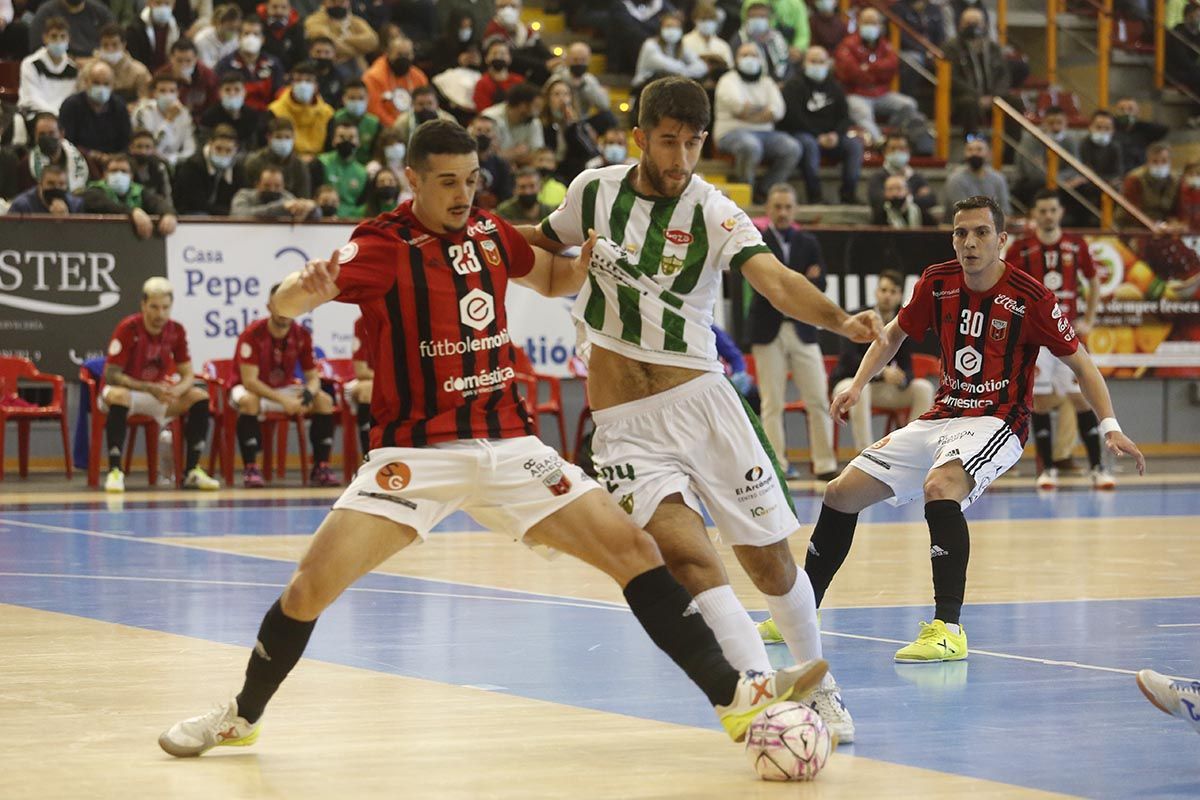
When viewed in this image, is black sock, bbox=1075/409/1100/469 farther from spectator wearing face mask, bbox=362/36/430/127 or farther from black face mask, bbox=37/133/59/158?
black face mask, bbox=37/133/59/158

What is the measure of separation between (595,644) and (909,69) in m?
18.1

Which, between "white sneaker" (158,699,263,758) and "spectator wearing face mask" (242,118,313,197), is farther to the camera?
"spectator wearing face mask" (242,118,313,197)

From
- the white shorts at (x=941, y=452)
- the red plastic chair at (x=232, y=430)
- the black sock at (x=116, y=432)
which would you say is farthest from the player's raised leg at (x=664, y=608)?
the red plastic chair at (x=232, y=430)

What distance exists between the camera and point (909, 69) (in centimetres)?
2448

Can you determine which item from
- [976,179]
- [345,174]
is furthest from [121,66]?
[976,179]

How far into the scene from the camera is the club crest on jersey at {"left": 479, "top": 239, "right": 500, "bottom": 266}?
560 cm

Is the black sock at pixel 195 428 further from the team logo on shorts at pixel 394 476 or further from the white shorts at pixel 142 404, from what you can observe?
the team logo on shorts at pixel 394 476

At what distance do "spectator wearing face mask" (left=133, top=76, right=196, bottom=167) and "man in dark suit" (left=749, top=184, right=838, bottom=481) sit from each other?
587 cm

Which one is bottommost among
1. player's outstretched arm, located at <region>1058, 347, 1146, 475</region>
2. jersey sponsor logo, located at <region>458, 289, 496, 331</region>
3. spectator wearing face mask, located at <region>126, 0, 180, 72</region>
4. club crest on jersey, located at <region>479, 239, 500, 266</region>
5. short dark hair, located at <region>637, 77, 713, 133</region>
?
player's outstretched arm, located at <region>1058, 347, 1146, 475</region>

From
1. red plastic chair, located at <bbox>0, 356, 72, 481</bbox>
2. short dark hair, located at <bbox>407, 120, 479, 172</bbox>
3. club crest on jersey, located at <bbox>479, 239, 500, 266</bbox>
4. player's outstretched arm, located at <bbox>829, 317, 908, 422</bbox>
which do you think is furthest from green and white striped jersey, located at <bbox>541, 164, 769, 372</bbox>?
red plastic chair, located at <bbox>0, 356, 72, 481</bbox>

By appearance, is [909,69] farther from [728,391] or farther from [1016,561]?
[728,391]

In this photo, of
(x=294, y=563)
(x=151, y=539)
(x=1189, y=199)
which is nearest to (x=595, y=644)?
(x=294, y=563)

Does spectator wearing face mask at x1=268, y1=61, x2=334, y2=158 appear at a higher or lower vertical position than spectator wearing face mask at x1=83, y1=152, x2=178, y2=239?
higher

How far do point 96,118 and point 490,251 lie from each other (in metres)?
14.0
